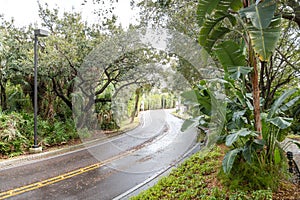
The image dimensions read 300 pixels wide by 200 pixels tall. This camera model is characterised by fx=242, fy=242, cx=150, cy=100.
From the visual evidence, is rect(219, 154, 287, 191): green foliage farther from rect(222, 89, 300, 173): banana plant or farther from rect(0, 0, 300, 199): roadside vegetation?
rect(222, 89, 300, 173): banana plant

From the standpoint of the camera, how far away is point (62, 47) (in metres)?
9.05

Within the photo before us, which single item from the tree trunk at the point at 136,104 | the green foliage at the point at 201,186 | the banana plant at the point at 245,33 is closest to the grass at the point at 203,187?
the green foliage at the point at 201,186

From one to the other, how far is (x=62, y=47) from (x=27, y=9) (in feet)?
9.33

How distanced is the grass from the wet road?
36.1 inches

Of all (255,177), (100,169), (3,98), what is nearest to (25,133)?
(3,98)

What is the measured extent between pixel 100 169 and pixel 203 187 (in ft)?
10.4

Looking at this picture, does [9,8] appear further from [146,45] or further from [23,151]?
[146,45]

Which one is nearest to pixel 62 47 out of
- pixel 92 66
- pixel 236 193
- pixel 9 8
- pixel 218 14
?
pixel 92 66

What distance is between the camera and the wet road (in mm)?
4871

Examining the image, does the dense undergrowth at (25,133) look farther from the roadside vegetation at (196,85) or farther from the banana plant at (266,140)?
the banana plant at (266,140)

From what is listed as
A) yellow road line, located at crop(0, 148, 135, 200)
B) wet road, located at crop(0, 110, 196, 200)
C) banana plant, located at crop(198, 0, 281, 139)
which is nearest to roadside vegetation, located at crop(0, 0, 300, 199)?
banana plant, located at crop(198, 0, 281, 139)

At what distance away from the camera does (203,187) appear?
410 cm

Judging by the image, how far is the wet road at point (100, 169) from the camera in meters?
4.87

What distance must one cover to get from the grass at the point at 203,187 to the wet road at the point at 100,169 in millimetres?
916
